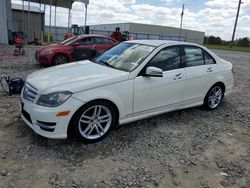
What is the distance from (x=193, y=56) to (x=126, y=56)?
57.5 inches

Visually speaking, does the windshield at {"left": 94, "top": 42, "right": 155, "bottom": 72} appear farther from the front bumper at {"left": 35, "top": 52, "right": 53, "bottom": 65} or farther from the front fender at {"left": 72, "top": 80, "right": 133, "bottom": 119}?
the front bumper at {"left": 35, "top": 52, "right": 53, "bottom": 65}

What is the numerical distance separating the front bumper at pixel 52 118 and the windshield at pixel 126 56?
115 centimetres

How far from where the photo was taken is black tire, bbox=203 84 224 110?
523 cm

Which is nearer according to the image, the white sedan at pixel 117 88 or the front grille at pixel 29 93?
the white sedan at pixel 117 88

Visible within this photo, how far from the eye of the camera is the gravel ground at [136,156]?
288 cm

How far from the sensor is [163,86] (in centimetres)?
415

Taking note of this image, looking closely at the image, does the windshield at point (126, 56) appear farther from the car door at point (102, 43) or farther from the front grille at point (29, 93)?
the car door at point (102, 43)

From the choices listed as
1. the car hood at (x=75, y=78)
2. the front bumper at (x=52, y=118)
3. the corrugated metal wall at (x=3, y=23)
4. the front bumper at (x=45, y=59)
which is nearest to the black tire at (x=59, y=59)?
the front bumper at (x=45, y=59)

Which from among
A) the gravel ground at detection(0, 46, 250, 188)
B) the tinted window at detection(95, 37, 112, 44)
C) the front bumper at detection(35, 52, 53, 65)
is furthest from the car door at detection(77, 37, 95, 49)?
the gravel ground at detection(0, 46, 250, 188)

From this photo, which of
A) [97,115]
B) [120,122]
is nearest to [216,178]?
[120,122]

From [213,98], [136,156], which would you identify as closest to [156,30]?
[213,98]

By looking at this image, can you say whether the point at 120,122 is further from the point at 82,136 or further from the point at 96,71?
the point at 96,71

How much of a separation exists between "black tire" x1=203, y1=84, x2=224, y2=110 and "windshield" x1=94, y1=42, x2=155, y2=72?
5.98 feet

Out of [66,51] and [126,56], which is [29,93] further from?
[66,51]
